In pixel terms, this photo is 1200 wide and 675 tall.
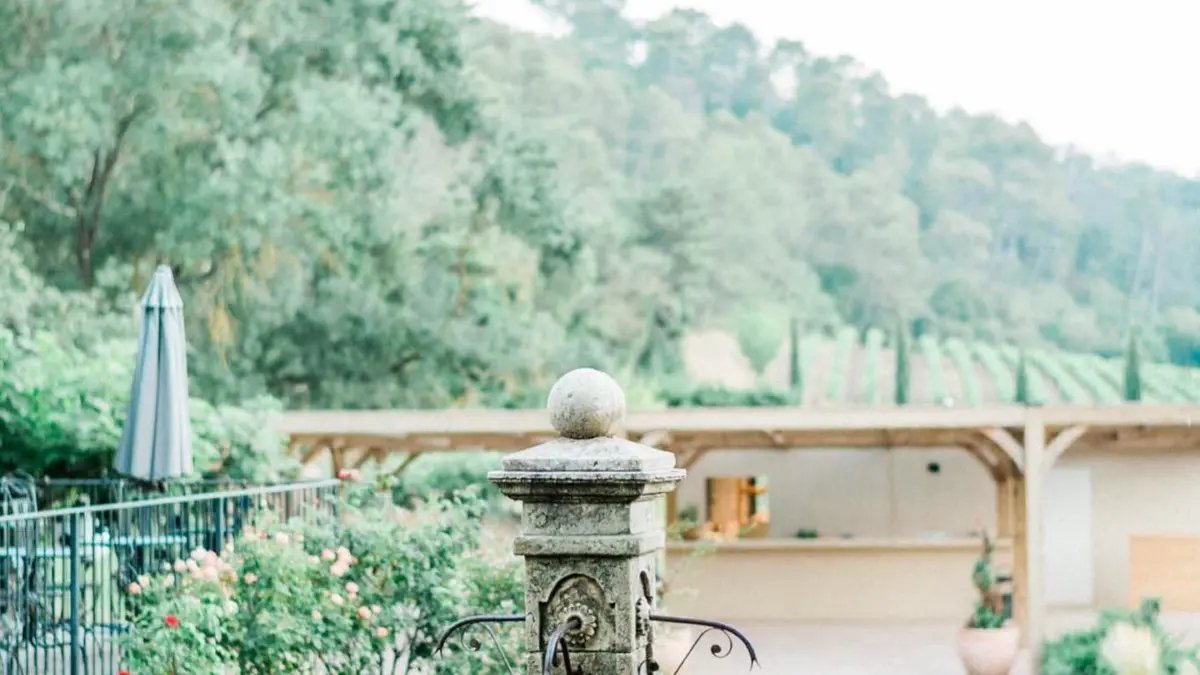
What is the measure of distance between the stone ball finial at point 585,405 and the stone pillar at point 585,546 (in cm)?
5

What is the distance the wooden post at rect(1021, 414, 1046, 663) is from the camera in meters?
13.2

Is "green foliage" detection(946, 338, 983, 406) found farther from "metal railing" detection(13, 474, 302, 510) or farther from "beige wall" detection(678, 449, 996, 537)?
"metal railing" detection(13, 474, 302, 510)

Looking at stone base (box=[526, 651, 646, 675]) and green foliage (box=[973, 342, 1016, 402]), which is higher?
green foliage (box=[973, 342, 1016, 402])

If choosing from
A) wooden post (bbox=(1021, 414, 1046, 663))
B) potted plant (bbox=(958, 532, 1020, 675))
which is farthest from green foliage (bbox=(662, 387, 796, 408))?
potted plant (bbox=(958, 532, 1020, 675))

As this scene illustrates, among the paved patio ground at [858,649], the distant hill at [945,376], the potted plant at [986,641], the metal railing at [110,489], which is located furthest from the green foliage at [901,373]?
the metal railing at [110,489]

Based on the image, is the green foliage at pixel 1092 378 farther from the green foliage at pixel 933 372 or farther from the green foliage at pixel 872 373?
the green foliage at pixel 872 373

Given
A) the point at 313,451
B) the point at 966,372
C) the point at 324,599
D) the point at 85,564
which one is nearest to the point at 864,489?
the point at 313,451

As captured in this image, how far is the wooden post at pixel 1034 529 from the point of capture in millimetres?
13203

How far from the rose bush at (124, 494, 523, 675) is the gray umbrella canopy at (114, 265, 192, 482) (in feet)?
4.68

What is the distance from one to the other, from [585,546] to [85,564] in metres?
5.60

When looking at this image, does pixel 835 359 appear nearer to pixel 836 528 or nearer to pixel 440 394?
pixel 440 394

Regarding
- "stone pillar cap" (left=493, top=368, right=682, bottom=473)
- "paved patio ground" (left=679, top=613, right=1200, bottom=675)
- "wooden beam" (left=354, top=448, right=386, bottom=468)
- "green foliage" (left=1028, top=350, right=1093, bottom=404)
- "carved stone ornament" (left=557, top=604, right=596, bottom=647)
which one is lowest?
"paved patio ground" (left=679, top=613, right=1200, bottom=675)

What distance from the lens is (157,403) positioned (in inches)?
358

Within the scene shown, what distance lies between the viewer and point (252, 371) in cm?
2164
